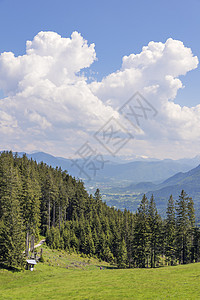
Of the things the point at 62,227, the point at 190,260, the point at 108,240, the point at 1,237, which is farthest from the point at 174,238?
the point at 1,237

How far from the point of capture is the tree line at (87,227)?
4735 cm

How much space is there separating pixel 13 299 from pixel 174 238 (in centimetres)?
4615

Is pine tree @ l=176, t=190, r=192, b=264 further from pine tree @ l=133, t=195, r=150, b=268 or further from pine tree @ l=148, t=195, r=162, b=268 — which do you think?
pine tree @ l=133, t=195, r=150, b=268

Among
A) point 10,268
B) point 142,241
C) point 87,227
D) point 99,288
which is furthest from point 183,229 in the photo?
point 10,268

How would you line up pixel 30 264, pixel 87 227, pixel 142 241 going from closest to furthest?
pixel 30 264 → pixel 142 241 → pixel 87 227

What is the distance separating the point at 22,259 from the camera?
45000 mm

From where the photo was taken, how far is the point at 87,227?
83562mm

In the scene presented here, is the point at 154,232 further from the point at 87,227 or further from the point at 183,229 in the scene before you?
the point at 87,227

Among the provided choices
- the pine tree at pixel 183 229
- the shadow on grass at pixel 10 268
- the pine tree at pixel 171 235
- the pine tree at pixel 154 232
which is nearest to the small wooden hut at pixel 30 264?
the shadow on grass at pixel 10 268

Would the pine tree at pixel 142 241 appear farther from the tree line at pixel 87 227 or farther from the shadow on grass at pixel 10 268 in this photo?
the shadow on grass at pixel 10 268

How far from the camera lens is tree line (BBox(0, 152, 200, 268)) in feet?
155

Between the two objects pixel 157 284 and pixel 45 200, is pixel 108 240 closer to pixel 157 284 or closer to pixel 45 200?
pixel 45 200

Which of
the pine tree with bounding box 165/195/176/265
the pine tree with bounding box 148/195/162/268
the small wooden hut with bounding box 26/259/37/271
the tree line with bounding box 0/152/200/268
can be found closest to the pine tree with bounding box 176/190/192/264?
the tree line with bounding box 0/152/200/268

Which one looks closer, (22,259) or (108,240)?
(22,259)
